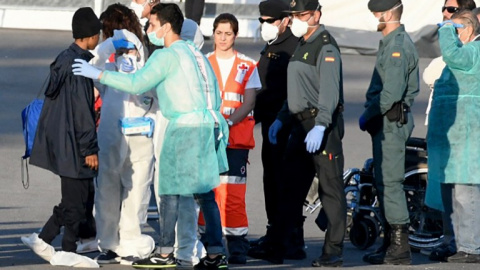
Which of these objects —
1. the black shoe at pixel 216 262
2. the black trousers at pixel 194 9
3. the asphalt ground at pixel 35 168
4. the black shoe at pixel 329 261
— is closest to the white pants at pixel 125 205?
the asphalt ground at pixel 35 168

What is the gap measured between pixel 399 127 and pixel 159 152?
5.99ft

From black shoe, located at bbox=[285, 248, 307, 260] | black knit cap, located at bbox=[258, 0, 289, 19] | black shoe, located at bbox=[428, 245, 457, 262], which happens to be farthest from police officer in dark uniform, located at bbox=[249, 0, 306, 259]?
black shoe, located at bbox=[428, 245, 457, 262]

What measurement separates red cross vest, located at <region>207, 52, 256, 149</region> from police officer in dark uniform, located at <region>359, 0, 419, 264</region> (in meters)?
0.90

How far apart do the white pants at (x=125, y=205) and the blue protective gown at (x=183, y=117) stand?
0.63m

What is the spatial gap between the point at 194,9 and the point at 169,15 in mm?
11199

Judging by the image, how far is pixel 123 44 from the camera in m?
8.45

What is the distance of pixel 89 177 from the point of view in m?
8.15

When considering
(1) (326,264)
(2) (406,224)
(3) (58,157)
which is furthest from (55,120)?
(2) (406,224)

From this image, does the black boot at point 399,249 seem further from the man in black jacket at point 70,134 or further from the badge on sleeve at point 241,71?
the man in black jacket at point 70,134

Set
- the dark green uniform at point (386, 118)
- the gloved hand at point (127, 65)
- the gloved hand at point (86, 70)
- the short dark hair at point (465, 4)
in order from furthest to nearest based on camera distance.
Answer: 1. the short dark hair at point (465, 4)
2. the dark green uniform at point (386, 118)
3. the gloved hand at point (127, 65)
4. the gloved hand at point (86, 70)

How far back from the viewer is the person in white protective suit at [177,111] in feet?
25.6

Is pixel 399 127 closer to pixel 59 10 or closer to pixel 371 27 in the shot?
pixel 371 27

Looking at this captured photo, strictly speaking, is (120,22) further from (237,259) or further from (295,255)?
(295,255)

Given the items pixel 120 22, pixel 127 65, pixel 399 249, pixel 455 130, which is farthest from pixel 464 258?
pixel 120 22
